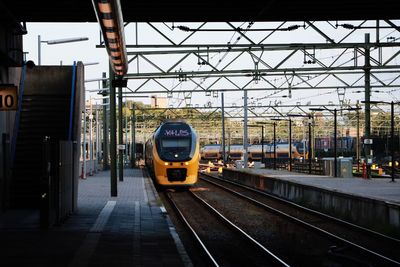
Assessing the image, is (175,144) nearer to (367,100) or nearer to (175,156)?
(175,156)

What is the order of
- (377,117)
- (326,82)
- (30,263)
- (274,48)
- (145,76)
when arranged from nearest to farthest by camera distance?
1. (30,263)
2. (274,48)
3. (145,76)
4. (326,82)
5. (377,117)

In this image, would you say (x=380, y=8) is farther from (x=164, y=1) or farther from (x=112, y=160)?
(x=112, y=160)

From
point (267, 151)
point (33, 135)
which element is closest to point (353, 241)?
point (33, 135)

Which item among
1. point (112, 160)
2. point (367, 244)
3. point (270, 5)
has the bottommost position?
point (367, 244)

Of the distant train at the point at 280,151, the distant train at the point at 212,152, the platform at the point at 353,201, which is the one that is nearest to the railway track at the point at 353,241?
the platform at the point at 353,201

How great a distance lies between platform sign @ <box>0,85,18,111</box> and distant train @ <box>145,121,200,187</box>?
60.7 feet

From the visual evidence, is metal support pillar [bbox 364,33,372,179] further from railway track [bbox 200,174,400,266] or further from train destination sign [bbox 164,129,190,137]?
railway track [bbox 200,174,400,266]

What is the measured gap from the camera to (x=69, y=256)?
10.4 metres

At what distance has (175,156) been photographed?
30.9 metres

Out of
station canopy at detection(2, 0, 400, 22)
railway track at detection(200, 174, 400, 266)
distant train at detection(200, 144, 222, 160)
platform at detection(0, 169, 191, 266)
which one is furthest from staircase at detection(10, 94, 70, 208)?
distant train at detection(200, 144, 222, 160)

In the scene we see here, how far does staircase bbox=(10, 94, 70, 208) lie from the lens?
18.1 metres

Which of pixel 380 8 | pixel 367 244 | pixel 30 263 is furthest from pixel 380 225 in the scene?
pixel 30 263

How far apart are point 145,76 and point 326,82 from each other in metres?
14.4

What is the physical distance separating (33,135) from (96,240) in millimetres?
7313
